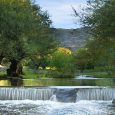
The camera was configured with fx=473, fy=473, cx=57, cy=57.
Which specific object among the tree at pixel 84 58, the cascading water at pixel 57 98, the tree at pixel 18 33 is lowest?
the cascading water at pixel 57 98

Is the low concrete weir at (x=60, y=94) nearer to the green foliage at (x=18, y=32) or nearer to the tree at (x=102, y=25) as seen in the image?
the tree at (x=102, y=25)

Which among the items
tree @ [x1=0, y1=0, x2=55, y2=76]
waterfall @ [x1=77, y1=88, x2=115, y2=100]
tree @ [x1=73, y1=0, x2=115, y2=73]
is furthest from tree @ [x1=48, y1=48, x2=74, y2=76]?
tree @ [x1=73, y1=0, x2=115, y2=73]

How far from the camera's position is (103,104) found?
95.1 ft

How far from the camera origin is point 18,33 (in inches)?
1865

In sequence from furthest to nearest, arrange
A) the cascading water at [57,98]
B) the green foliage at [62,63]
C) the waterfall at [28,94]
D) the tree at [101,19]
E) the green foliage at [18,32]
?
the green foliage at [62,63], the green foliage at [18,32], the waterfall at [28,94], the cascading water at [57,98], the tree at [101,19]

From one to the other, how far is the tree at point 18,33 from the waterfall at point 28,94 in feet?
45.7

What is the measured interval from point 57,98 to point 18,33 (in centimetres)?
1715

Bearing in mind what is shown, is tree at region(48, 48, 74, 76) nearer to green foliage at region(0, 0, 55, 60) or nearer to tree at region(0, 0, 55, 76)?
tree at region(0, 0, 55, 76)

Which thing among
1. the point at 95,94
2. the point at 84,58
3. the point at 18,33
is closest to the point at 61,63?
the point at 18,33

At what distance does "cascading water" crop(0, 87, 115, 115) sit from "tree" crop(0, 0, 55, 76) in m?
14.3

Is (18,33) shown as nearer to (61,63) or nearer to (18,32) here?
(18,32)

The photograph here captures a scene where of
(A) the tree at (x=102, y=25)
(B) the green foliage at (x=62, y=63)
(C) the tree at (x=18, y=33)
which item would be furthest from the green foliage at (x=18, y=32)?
(A) the tree at (x=102, y=25)

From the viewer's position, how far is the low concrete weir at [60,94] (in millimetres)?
31484

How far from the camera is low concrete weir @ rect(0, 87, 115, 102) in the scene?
31.5 m
